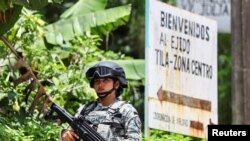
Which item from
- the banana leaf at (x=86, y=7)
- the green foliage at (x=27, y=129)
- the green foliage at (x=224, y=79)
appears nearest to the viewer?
the green foliage at (x=27, y=129)

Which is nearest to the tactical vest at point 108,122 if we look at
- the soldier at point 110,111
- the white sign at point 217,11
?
the soldier at point 110,111

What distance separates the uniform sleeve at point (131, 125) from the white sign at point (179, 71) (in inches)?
107

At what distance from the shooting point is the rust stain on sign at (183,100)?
12.6 metres

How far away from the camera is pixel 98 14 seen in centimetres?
1457

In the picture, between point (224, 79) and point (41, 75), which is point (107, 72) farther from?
point (224, 79)

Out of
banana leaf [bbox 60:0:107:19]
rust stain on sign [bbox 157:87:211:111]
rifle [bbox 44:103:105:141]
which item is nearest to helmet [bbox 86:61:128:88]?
rifle [bbox 44:103:105:141]

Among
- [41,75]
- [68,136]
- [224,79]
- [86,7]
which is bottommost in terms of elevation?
[68,136]

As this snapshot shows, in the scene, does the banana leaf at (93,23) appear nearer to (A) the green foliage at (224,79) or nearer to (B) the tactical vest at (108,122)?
(B) the tactical vest at (108,122)

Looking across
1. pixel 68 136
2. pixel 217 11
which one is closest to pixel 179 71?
pixel 217 11

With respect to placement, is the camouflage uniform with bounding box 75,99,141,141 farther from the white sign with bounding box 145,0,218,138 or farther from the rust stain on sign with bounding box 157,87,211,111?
the rust stain on sign with bounding box 157,87,211,111

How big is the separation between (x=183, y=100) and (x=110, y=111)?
3563 millimetres

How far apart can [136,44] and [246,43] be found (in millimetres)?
8437

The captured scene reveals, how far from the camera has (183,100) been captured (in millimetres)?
13086

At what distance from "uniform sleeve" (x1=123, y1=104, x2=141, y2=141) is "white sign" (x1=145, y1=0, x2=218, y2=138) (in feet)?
8.88
